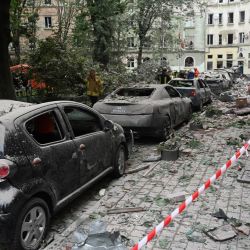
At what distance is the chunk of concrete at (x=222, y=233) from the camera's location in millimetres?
4246

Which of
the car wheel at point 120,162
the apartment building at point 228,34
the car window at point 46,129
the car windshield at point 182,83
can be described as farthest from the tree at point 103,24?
the apartment building at point 228,34

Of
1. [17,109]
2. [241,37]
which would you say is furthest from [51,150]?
[241,37]

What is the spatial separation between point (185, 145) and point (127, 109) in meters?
1.76

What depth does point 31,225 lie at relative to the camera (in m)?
3.93

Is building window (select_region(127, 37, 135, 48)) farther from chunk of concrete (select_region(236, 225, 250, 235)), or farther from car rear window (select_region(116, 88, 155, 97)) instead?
chunk of concrete (select_region(236, 225, 250, 235))

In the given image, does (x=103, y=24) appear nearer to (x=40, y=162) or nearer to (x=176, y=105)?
(x=176, y=105)

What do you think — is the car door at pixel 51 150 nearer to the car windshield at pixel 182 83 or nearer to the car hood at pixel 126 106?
the car hood at pixel 126 106

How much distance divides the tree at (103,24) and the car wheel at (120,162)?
15729mm

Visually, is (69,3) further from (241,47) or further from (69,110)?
(241,47)

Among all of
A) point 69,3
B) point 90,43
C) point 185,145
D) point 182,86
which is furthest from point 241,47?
point 185,145

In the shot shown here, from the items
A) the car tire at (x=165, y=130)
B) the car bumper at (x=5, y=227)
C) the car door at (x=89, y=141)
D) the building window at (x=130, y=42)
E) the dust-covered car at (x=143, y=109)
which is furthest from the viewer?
the building window at (x=130, y=42)

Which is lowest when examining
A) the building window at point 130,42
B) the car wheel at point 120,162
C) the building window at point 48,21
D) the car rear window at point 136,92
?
Answer: the car wheel at point 120,162

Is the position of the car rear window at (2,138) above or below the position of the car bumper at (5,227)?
above

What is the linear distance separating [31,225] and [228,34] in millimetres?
68970
